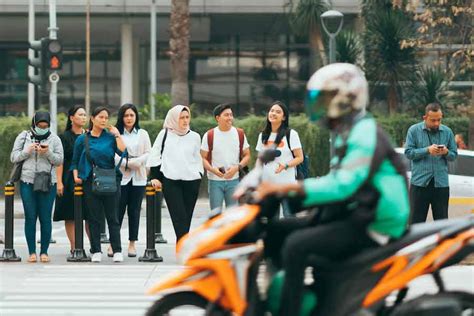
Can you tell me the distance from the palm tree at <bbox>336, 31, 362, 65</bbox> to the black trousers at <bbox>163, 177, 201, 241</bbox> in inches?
698

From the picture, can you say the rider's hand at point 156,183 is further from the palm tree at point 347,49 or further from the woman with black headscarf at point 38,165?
the palm tree at point 347,49

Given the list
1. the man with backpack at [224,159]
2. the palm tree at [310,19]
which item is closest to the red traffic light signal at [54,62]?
the man with backpack at [224,159]

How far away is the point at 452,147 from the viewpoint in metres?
12.7

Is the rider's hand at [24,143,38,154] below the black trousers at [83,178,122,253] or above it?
above

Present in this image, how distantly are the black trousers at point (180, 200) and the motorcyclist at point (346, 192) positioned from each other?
6096 mm

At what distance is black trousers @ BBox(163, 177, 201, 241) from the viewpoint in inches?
489

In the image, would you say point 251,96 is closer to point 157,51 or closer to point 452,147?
point 157,51

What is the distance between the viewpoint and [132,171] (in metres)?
13.3

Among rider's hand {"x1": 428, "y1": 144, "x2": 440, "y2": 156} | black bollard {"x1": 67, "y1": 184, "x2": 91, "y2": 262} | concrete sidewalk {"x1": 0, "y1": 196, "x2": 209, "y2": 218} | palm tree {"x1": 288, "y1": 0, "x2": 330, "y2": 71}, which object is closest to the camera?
rider's hand {"x1": 428, "y1": 144, "x2": 440, "y2": 156}

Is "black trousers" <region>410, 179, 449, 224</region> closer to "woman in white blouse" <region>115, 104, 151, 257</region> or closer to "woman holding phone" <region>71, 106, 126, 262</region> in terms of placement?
"woman in white blouse" <region>115, 104, 151, 257</region>

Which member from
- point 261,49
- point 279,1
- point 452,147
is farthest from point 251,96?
point 452,147

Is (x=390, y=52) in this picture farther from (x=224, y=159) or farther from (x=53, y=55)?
(x=224, y=159)

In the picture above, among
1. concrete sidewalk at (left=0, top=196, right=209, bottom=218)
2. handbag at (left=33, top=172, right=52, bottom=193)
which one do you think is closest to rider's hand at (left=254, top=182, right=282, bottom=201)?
handbag at (left=33, top=172, right=52, bottom=193)

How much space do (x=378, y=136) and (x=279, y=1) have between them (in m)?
29.3
